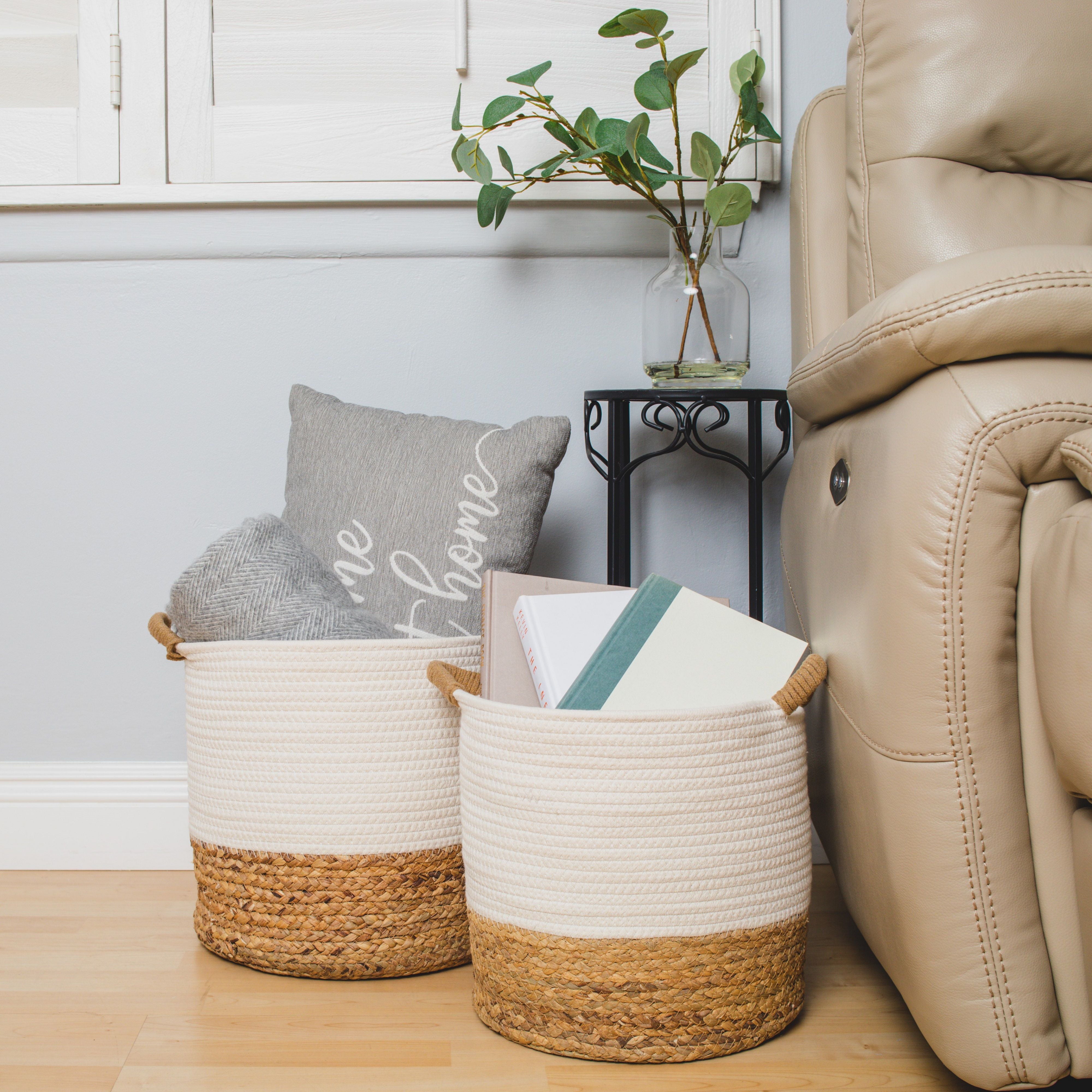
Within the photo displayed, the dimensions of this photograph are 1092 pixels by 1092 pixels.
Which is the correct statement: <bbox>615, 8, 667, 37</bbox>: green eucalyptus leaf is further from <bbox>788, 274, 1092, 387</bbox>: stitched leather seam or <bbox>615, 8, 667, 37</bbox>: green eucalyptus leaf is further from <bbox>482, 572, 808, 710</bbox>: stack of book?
<bbox>482, 572, 808, 710</bbox>: stack of book

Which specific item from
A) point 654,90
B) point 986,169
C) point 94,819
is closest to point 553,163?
point 654,90

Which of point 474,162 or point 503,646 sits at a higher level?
point 474,162

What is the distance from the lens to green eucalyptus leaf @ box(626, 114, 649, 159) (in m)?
1.07

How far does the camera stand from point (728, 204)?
1110 millimetres

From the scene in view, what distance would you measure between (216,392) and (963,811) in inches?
42.8

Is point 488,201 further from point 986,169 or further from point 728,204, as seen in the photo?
point 986,169

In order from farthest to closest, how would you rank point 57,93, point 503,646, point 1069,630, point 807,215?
point 57,93 → point 807,215 → point 503,646 → point 1069,630

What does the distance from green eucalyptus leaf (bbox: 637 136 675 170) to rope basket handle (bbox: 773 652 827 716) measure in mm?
631

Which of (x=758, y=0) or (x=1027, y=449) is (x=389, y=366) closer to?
(x=758, y=0)

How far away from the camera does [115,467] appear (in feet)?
4.38

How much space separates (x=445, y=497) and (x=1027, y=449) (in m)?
0.63

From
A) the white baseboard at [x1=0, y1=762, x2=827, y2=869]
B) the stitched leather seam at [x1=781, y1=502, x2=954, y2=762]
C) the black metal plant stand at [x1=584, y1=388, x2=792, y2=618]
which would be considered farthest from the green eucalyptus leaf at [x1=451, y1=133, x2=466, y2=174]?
the white baseboard at [x1=0, y1=762, x2=827, y2=869]

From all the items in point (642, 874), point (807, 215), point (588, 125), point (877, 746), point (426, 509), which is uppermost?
point (588, 125)

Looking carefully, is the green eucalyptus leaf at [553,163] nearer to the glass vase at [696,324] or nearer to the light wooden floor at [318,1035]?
the glass vase at [696,324]
